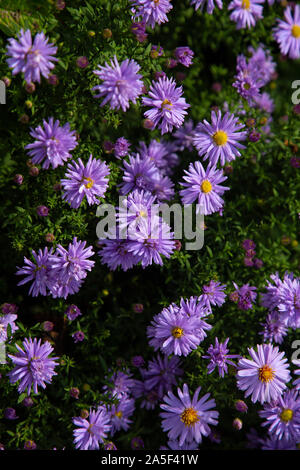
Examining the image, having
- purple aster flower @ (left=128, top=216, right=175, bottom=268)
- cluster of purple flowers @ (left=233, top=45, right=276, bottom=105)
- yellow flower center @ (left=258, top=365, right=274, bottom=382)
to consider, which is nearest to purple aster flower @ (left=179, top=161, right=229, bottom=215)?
purple aster flower @ (left=128, top=216, right=175, bottom=268)

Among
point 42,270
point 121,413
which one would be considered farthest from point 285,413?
point 42,270

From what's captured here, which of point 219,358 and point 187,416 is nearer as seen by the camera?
point 219,358

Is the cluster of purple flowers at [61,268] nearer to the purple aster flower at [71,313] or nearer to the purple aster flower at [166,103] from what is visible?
the purple aster flower at [71,313]

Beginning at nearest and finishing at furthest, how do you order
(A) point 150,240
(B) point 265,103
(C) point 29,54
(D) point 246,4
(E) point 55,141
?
(C) point 29,54 → (E) point 55,141 → (A) point 150,240 → (D) point 246,4 → (B) point 265,103

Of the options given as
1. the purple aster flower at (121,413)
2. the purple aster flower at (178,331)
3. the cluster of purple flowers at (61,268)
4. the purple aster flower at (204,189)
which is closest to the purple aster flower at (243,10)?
the purple aster flower at (204,189)

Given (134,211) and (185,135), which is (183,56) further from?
(134,211)

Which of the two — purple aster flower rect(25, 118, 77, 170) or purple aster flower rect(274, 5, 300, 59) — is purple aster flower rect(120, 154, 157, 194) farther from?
purple aster flower rect(274, 5, 300, 59)

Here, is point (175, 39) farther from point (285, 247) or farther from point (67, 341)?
point (67, 341)
